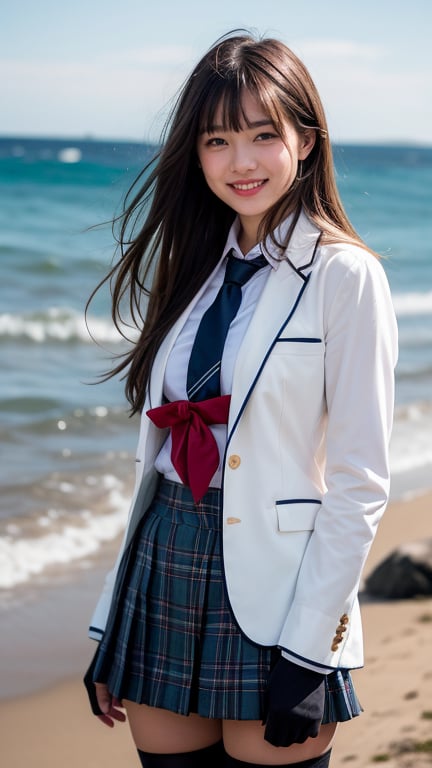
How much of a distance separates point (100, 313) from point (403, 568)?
8.73 m

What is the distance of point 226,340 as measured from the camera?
6.99 feet

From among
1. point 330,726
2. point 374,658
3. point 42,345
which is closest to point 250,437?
point 330,726

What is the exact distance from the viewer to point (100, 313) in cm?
1294

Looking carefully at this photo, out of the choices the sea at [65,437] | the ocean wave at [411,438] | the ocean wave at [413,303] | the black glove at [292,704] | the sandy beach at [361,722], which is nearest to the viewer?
the black glove at [292,704]

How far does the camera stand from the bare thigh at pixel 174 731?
6.88ft

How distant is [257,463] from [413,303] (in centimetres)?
1318

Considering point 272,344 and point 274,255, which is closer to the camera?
point 272,344

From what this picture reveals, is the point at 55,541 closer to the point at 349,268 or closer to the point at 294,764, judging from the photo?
the point at 294,764

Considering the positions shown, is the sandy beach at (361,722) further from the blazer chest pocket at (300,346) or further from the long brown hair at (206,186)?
the blazer chest pocket at (300,346)

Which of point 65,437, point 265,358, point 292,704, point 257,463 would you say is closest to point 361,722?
point 292,704

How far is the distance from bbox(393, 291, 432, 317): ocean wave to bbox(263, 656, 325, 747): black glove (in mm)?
11783

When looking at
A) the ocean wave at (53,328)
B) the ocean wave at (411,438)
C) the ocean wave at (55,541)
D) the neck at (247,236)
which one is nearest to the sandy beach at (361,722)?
the ocean wave at (55,541)

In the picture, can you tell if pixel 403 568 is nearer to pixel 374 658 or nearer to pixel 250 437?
pixel 374 658

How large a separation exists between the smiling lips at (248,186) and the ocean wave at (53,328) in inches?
329
